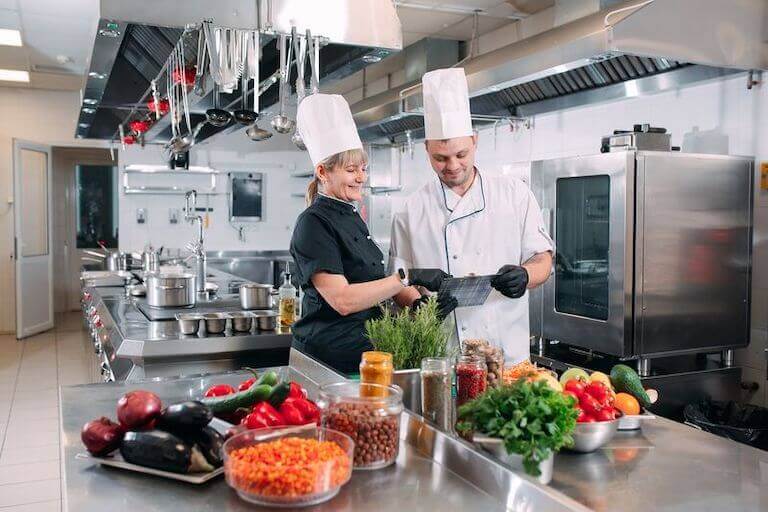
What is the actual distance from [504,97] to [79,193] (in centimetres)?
848

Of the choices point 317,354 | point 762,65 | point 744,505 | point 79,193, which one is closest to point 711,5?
point 762,65

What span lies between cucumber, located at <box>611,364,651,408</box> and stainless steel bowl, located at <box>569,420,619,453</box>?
0.27 m

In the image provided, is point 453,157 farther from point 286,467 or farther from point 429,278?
point 286,467

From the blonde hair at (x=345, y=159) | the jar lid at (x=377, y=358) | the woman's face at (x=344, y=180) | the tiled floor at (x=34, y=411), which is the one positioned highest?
the blonde hair at (x=345, y=159)

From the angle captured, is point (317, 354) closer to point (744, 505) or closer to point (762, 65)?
point (744, 505)

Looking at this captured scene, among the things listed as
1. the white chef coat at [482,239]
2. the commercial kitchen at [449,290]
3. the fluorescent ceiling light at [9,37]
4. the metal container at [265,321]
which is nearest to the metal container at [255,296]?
the commercial kitchen at [449,290]

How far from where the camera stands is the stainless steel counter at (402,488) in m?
1.34

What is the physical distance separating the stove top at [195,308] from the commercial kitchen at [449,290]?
4 cm

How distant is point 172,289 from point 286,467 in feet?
9.66

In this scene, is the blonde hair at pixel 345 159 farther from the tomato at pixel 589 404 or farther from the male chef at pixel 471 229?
the tomato at pixel 589 404

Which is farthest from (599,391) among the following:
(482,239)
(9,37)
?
(9,37)

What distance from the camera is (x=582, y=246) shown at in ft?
12.8

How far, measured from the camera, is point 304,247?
2.43 meters

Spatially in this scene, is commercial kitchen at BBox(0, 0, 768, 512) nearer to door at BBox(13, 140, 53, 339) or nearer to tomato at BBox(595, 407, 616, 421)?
tomato at BBox(595, 407, 616, 421)
